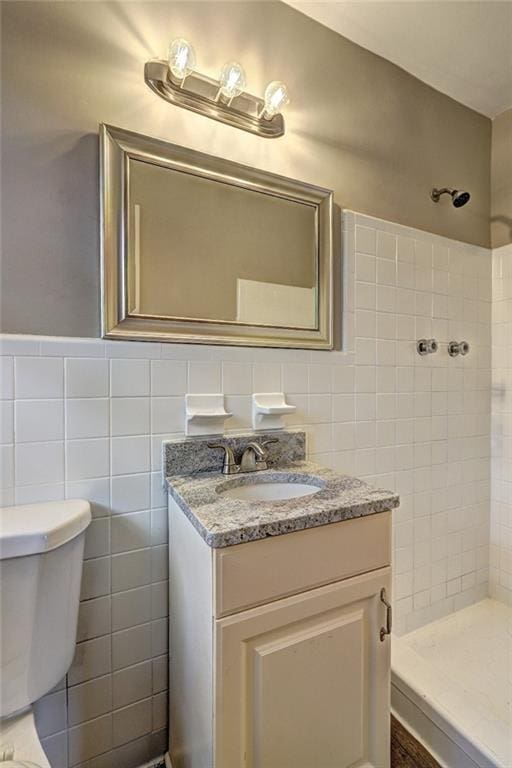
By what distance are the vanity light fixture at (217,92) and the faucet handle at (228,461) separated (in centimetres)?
100

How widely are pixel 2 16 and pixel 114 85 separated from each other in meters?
0.26

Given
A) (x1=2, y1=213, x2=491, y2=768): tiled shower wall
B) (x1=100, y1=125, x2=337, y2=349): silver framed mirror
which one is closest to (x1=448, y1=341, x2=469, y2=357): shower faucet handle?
(x1=2, y1=213, x2=491, y2=768): tiled shower wall

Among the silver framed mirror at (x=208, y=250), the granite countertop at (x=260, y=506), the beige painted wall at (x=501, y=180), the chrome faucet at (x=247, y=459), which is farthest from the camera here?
the beige painted wall at (x=501, y=180)

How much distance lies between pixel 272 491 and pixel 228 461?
167mm

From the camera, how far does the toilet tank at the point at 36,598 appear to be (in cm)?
73

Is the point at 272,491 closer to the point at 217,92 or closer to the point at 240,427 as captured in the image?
the point at 240,427

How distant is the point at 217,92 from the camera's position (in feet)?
3.55

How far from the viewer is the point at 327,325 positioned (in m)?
1.28

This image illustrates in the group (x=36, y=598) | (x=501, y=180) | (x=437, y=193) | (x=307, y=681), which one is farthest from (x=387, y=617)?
(x=501, y=180)

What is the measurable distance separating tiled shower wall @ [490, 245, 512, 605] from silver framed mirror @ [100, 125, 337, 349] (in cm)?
96

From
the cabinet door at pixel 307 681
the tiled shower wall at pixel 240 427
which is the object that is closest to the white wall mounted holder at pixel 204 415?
the tiled shower wall at pixel 240 427

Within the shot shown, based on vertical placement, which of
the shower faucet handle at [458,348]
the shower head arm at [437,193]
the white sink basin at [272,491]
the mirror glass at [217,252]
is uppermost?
the shower head arm at [437,193]

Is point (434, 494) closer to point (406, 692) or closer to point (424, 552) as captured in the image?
point (424, 552)

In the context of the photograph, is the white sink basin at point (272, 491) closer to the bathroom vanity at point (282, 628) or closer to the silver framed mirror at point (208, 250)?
the bathroom vanity at point (282, 628)
